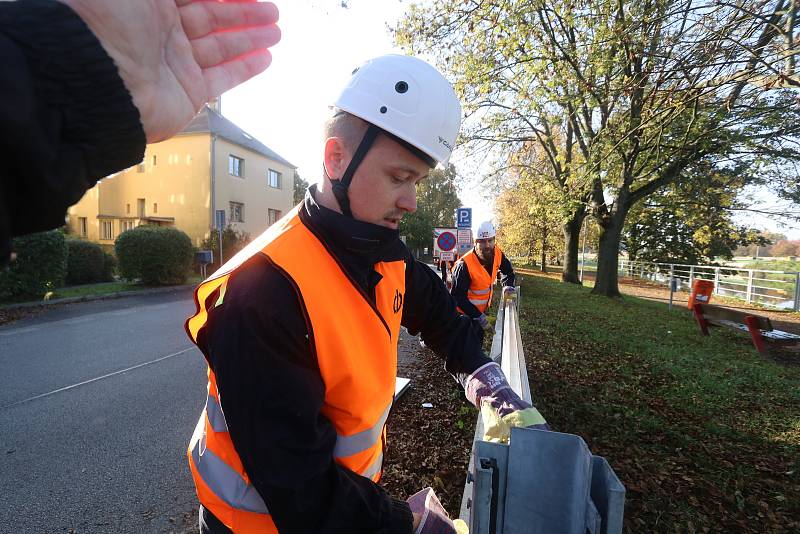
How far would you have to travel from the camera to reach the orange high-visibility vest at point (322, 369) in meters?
1.33

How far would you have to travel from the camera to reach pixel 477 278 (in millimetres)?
7230

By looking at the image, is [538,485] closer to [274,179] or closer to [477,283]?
[477,283]

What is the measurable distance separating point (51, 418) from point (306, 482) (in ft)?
17.8

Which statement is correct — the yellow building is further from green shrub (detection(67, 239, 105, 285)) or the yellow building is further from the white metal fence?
the white metal fence

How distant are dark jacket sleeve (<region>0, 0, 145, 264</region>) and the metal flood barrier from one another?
1220 millimetres

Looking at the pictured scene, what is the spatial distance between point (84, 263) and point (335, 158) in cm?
2087

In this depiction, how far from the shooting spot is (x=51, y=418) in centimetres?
478

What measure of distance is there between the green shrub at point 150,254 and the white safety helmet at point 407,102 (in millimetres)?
17596

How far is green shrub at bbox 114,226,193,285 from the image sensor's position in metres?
16.4

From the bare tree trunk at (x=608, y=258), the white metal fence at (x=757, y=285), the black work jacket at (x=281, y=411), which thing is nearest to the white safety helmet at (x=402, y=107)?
the black work jacket at (x=281, y=411)

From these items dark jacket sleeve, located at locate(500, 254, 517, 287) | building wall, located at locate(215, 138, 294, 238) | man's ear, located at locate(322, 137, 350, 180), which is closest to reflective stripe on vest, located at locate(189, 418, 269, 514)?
man's ear, located at locate(322, 137, 350, 180)

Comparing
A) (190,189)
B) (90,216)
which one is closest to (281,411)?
(190,189)

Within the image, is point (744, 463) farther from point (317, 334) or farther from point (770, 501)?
point (317, 334)

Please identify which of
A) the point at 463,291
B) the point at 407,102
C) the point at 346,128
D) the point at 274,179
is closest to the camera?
the point at 346,128
